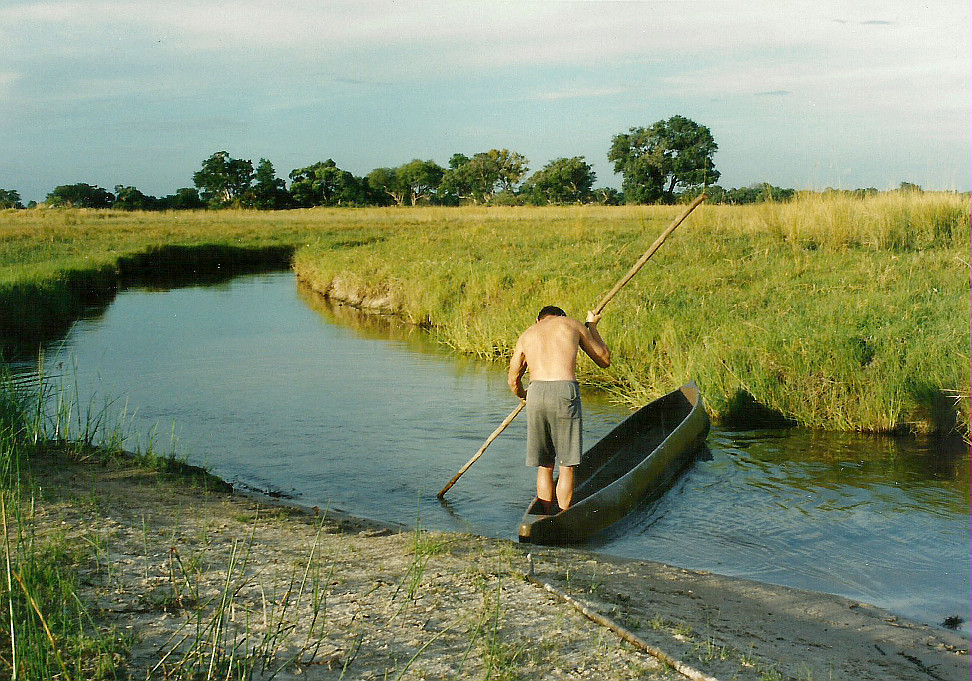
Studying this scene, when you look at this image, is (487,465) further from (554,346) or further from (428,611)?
(428,611)

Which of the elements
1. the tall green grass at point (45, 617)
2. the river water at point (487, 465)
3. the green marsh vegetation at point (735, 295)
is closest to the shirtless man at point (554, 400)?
the river water at point (487, 465)

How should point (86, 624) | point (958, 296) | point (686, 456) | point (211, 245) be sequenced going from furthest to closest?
point (211, 245), point (958, 296), point (686, 456), point (86, 624)

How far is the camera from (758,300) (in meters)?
13.2

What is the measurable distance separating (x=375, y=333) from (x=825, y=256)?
8917 millimetres

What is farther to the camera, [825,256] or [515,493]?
[825,256]

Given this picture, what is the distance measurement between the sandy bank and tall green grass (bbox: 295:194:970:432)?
15.3 feet

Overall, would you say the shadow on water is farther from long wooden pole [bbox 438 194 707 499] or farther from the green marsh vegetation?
long wooden pole [bbox 438 194 707 499]

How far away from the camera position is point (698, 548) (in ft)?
21.8

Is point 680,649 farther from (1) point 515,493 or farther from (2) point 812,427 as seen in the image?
(2) point 812,427

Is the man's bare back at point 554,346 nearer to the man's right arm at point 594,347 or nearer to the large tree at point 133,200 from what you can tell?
the man's right arm at point 594,347

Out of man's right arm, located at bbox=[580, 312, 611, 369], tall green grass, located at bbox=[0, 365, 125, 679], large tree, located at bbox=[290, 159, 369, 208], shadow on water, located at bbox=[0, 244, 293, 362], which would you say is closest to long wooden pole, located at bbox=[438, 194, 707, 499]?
man's right arm, located at bbox=[580, 312, 611, 369]

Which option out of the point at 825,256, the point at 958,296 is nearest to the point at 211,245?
the point at 825,256

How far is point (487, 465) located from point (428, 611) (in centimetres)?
453

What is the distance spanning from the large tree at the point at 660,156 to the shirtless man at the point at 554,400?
181 feet
